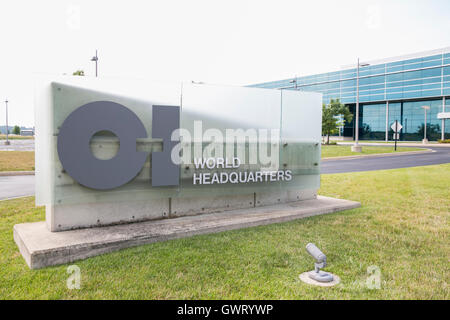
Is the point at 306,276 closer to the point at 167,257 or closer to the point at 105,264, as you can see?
the point at 167,257

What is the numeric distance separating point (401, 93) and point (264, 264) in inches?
2400

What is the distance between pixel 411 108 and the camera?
185ft

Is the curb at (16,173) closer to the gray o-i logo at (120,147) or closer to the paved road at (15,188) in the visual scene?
the paved road at (15,188)

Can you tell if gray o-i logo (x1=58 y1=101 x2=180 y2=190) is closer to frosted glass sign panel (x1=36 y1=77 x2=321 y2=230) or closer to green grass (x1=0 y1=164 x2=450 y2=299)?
frosted glass sign panel (x1=36 y1=77 x2=321 y2=230)

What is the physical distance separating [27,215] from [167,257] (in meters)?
3.95

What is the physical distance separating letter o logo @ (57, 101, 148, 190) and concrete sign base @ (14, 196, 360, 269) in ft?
2.53

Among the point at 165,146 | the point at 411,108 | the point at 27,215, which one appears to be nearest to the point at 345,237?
the point at 165,146

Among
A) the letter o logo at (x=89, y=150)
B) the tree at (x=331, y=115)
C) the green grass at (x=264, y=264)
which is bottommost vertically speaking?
the green grass at (x=264, y=264)

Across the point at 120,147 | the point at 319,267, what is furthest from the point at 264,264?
the point at 120,147

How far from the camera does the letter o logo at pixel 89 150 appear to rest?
4.82 metres

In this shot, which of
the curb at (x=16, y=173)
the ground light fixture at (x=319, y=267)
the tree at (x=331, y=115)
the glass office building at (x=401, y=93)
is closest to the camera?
the ground light fixture at (x=319, y=267)

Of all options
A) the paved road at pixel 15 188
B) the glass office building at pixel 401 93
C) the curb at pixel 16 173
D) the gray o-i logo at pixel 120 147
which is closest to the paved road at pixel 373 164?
the gray o-i logo at pixel 120 147

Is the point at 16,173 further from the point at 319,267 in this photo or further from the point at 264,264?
the point at 319,267

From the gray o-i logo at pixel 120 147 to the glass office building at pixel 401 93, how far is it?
43.4 meters
